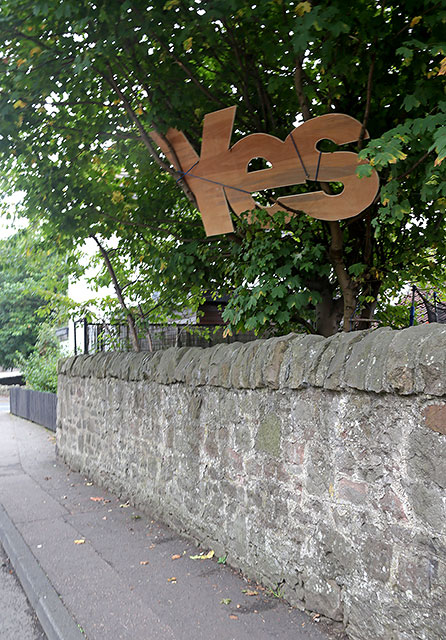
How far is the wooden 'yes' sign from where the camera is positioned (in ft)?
17.7

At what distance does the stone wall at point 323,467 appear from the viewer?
2984mm

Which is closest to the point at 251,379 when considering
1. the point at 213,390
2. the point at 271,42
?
the point at 213,390

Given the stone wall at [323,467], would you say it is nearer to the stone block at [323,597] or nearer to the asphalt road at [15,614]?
the stone block at [323,597]

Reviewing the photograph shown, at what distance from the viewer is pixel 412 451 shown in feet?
10.0

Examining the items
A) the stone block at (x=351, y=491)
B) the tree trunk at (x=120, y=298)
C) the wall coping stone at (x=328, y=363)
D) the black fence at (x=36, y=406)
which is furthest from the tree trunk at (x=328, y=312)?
the black fence at (x=36, y=406)

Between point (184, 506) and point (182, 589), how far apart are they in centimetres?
128

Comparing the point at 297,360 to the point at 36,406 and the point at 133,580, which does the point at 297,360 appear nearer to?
the point at 133,580

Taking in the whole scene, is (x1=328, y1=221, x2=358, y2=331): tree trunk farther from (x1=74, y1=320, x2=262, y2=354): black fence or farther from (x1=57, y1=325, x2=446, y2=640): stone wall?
(x1=74, y1=320, x2=262, y2=354): black fence

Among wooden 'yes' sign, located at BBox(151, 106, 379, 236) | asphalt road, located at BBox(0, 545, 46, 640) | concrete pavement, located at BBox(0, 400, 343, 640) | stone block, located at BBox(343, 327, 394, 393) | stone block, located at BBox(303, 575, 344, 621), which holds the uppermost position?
wooden 'yes' sign, located at BBox(151, 106, 379, 236)

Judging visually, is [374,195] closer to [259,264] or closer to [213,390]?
[259,264]

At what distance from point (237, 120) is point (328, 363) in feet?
13.7

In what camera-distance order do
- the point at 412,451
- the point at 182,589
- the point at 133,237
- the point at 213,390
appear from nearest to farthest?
1. the point at 412,451
2. the point at 182,589
3. the point at 213,390
4. the point at 133,237

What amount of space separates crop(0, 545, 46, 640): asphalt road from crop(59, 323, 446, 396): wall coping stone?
2.23 meters

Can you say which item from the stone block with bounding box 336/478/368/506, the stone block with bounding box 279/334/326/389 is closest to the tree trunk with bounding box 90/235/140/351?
the stone block with bounding box 279/334/326/389
